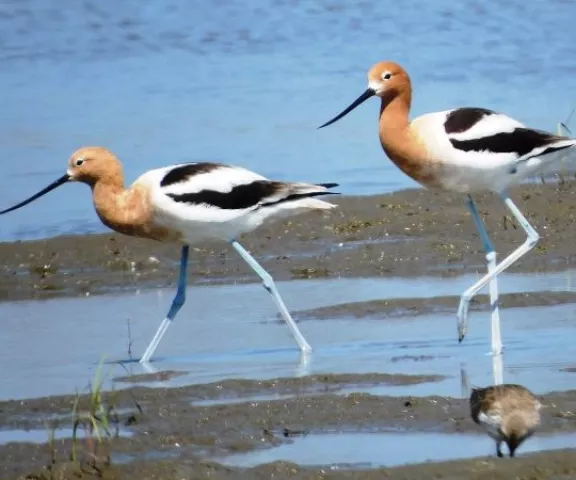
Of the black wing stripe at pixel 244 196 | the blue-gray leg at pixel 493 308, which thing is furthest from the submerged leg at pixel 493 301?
the black wing stripe at pixel 244 196

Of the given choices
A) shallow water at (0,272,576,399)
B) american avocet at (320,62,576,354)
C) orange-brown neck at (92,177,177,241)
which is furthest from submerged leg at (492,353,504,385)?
orange-brown neck at (92,177,177,241)

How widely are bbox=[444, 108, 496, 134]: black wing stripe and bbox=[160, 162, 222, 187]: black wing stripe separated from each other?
127cm

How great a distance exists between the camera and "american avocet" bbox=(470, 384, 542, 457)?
5805 mm

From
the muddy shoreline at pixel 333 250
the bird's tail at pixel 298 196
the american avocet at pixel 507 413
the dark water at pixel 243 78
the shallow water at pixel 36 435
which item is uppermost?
the american avocet at pixel 507 413

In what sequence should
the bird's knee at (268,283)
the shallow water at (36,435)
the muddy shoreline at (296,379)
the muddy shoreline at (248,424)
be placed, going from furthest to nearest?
1. the bird's knee at (268,283)
2. the shallow water at (36,435)
3. the muddy shoreline at (296,379)
4. the muddy shoreline at (248,424)

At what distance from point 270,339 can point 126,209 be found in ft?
3.37

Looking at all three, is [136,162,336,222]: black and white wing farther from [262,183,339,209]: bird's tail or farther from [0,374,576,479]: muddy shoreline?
[0,374,576,479]: muddy shoreline

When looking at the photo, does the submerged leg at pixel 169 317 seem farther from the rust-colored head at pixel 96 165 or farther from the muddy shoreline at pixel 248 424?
the muddy shoreline at pixel 248 424

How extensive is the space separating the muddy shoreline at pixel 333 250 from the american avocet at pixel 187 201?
51.8 inches

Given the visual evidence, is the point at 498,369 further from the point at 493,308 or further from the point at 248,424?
the point at 248,424

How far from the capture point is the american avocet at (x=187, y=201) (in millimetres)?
8406

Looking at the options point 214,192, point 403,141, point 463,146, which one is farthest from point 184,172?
point 463,146

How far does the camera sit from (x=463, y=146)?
852 centimetres

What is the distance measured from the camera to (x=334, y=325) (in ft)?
28.3
